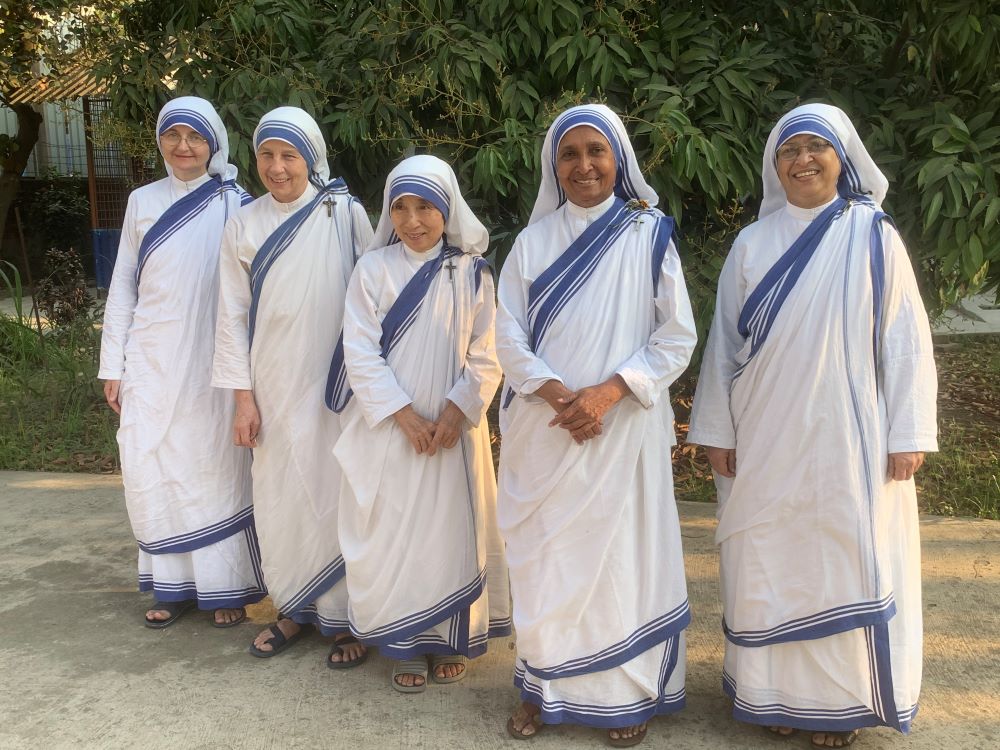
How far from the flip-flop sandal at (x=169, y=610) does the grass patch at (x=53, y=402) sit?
240cm

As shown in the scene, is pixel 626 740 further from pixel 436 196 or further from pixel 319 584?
pixel 436 196

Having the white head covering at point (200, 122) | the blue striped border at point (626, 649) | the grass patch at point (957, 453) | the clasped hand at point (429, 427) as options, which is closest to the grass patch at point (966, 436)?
the grass patch at point (957, 453)

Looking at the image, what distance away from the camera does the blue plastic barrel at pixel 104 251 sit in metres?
11.3

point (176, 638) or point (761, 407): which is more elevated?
point (761, 407)

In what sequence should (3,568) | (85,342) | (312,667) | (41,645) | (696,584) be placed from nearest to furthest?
(312,667), (41,645), (696,584), (3,568), (85,342)

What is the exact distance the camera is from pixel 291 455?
3361 millimetres

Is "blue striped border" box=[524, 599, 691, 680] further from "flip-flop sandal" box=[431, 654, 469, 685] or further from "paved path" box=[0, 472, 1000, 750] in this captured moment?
"flip-flop sandal" box=[431, 654, 469, 685]

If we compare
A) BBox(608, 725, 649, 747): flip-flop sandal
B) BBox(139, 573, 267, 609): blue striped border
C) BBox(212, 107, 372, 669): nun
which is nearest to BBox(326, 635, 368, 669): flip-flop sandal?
BBox(212, 107, 372, 669): nun

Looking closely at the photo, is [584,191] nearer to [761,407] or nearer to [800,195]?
[800,195]

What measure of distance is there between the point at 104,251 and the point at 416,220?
9830 millimetres

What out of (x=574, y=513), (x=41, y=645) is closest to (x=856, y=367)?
(x=574, y=513)

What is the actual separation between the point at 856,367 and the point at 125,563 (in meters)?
3.24

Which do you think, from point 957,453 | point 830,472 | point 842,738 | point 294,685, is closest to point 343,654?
point 294,685

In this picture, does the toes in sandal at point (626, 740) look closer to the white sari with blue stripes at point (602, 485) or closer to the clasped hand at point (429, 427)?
the white sari with blue stripes at point (602, 485)
